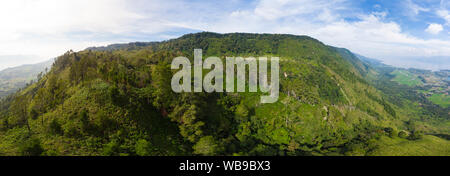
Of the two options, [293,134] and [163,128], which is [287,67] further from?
[163,128]

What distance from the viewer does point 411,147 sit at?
308 feet

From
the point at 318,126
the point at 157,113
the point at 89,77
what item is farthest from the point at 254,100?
the point at 89,77

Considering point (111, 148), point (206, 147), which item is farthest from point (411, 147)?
point (111, 148)

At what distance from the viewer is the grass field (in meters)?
86.5

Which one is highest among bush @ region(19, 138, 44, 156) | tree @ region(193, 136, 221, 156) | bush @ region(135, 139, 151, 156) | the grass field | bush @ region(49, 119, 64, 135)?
bush @ region(49, 119, 64, 135)

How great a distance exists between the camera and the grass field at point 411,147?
86512mm

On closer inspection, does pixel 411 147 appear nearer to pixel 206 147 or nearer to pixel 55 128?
pixel 206 147

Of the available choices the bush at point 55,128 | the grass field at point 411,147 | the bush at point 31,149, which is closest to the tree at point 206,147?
the bush at point 55,128

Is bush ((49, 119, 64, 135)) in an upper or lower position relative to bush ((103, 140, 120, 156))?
upper

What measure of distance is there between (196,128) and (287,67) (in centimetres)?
10124

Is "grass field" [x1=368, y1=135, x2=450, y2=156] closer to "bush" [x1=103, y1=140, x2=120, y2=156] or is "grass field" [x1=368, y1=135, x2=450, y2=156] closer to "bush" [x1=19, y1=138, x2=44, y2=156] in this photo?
"bush" [x1=103, y1=140, x2=120, y2=156]

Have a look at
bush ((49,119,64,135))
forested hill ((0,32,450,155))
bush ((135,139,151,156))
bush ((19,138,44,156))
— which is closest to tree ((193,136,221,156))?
forested hill ((0,32,450,155))

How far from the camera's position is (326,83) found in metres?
133

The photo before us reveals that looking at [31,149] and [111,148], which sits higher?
[31,149]
